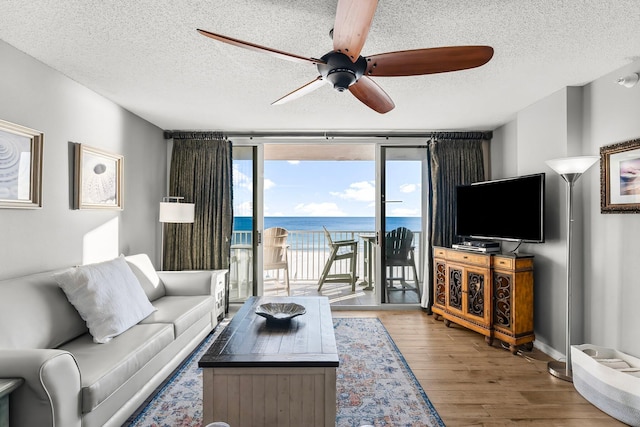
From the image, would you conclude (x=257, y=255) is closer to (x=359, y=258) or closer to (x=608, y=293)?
(x=359, y=258)

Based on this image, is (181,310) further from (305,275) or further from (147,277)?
(305,275)

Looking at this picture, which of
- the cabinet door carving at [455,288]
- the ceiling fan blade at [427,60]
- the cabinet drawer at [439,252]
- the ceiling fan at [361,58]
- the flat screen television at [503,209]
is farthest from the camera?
the cabinet drawer at [439,252]

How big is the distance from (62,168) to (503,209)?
13.2 feet

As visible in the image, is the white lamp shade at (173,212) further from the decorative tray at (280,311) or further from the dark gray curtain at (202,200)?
the decorative tray at (280,311)

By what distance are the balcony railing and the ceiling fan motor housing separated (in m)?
3.08

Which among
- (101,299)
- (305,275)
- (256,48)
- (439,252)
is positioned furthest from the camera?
(305,275)

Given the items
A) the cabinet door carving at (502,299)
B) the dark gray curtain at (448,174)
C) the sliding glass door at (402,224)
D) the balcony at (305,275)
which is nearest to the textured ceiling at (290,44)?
the dark gray curtain at (448,174)

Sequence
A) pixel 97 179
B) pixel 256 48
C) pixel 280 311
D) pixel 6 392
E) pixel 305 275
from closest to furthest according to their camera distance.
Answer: pixel 6 392, pixel 256 48, pixel 280 311, pixel 97 179, pixel 305 275

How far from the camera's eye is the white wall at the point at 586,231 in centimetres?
255

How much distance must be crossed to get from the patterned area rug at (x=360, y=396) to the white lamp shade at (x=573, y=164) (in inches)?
79.5

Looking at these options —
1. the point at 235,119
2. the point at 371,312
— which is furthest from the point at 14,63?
the point at 371,312

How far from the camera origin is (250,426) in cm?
185

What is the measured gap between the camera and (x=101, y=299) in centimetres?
233

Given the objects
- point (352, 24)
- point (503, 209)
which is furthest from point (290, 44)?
point (503, 209)
